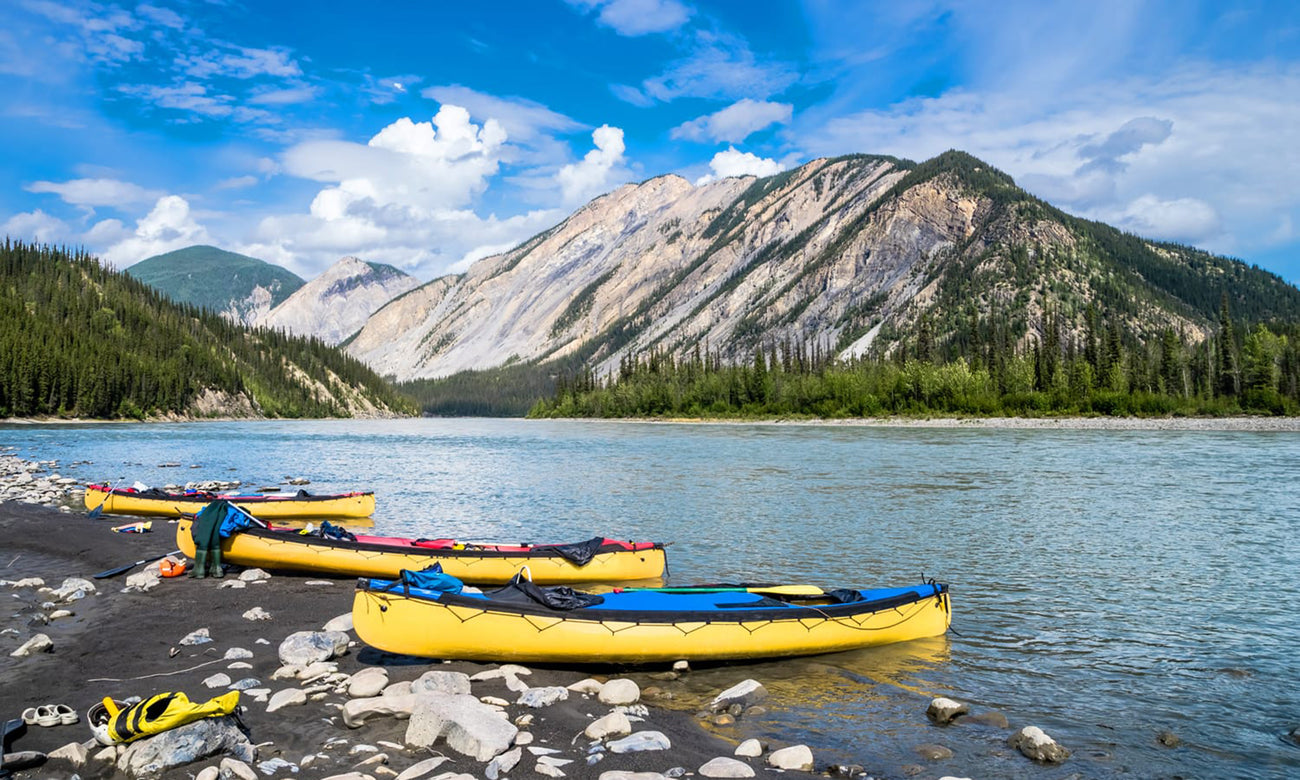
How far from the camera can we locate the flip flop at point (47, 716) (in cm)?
996

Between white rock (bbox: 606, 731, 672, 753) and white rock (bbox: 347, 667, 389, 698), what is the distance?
377cm

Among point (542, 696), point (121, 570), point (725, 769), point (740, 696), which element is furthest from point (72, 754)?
point (121, 570)

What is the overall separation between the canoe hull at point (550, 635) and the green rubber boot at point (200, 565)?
30.8ft

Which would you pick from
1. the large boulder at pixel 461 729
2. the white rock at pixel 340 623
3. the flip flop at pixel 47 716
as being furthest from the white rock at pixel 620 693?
the flip flop at pixel 47 716

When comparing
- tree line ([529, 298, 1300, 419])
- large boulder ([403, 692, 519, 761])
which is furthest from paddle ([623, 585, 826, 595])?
tree line ([529, 298, 1300, 419])

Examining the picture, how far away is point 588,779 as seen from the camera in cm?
900

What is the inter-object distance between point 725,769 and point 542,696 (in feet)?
11.5

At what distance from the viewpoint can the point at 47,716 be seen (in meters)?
10.0

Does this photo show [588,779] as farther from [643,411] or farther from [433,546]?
[643,411]

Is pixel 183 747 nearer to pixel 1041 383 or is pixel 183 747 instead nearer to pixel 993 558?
pixel 993 558

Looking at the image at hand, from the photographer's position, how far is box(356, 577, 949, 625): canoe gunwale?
12.9 metres

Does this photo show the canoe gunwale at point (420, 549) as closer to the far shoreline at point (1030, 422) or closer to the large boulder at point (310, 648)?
the large boulder at point (310, 648)

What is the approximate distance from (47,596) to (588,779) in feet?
49.8

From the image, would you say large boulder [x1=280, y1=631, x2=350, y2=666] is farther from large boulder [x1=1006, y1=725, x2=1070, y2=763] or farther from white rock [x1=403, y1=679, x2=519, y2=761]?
large boulder [x1=1006, y1=725, x2=1070, y2=763]
